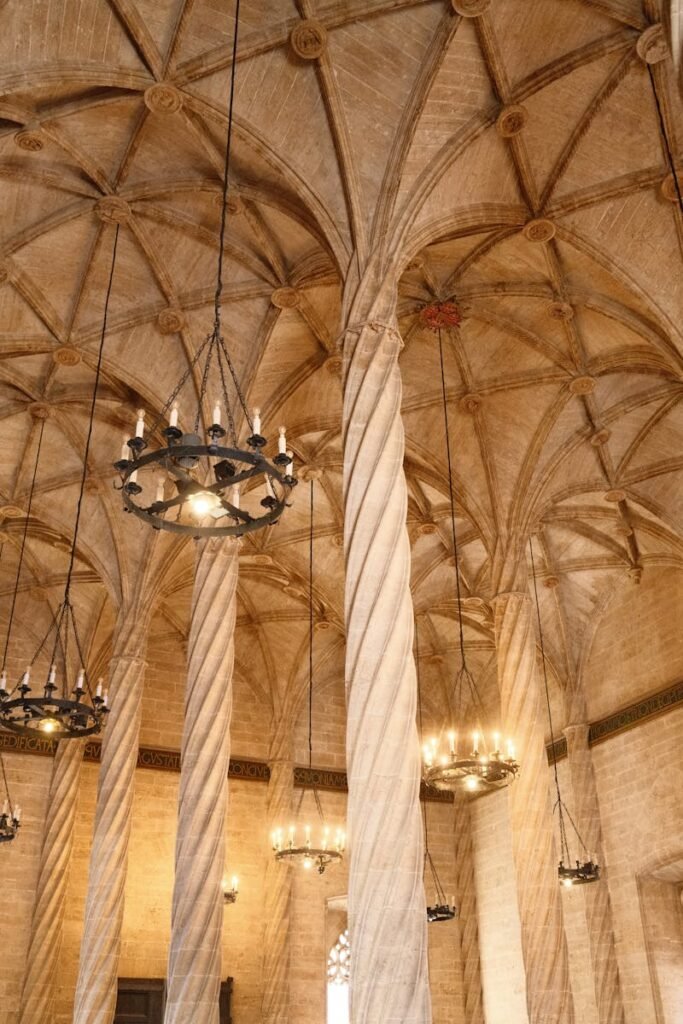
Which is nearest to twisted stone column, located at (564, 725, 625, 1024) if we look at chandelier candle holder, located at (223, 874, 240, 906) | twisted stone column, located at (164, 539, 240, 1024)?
chandelier candle holder, located at (223, 874, 240, 906)

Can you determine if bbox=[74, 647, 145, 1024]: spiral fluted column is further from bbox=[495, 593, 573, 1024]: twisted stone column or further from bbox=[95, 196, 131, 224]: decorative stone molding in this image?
bbox=[95, 196, 131, 224]: decorative stone molding

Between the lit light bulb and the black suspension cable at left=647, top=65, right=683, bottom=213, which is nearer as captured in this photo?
the lit light bulb

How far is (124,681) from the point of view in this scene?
52.5 ft

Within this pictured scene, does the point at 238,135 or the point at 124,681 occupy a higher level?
the point at 238,135

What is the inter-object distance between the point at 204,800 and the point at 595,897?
1016 centimetres

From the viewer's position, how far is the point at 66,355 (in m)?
14.4

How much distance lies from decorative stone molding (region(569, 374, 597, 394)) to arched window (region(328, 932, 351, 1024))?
1265 centimetres

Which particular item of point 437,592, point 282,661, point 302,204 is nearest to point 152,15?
point 302,204

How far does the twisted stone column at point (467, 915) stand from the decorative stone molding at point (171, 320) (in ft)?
47.2

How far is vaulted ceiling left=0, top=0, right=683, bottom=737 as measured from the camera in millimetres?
10469

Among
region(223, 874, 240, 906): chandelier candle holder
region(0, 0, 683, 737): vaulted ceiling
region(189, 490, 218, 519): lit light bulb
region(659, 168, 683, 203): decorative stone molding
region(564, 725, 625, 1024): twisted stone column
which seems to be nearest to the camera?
region(189, 490, 218, 519): lit light bulb

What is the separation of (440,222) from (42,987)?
47.0 ft

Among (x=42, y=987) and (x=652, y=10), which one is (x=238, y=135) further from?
(x=42, y=987)

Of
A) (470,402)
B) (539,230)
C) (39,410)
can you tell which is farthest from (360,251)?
(39,410)
